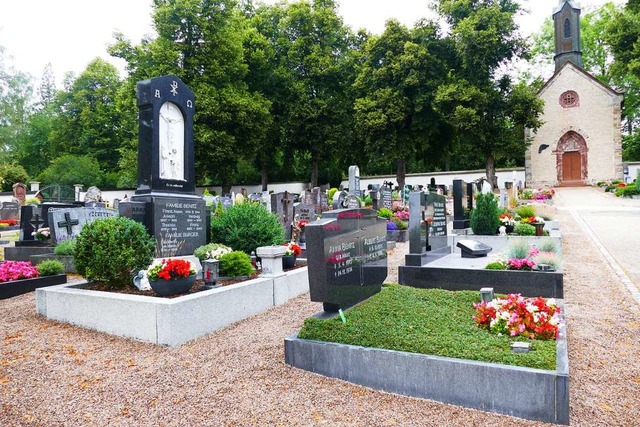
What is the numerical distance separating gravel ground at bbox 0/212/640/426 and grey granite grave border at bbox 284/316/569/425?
0.33 ft

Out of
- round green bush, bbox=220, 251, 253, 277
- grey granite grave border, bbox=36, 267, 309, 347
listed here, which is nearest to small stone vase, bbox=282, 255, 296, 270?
round green bush, bbox=220, 251, 253, 277

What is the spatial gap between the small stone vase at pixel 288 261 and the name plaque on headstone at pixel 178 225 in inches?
76.1

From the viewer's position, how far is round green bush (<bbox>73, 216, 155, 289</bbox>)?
6133 mm

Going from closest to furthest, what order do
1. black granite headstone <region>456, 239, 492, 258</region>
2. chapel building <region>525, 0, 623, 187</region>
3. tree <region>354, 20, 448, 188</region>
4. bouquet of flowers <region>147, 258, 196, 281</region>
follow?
1. bouquet of flowers <region>147, 258, 196, 281</region>
2. black granite headstone <region>456, 239, 492, 258</region>
3. tree <region>354, 20, 448, 188</region>
4. chapel building <region>525, 0, 623, 187</region>

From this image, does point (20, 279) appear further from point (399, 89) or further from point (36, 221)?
point (399, 89)

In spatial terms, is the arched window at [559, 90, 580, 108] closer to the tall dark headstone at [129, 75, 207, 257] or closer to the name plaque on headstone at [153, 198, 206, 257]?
the tall dark headstone at [129, 75, 207, 257]

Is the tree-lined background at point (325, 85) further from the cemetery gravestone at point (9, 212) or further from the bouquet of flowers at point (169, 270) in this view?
the bouquet of flowers at point (169, 270)

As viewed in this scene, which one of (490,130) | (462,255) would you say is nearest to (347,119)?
(490,130)

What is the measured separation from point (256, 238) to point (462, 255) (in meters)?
4.13

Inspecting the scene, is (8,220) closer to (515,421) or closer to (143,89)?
(143,89)

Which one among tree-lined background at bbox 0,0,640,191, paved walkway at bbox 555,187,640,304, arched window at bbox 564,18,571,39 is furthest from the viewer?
arched window at bbox 564,18,571,39

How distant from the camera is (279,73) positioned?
34469 millimetres

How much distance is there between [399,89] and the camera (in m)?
32.6

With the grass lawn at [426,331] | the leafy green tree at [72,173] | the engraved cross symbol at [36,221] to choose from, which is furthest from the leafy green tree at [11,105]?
the grass lawn at [426,331]
